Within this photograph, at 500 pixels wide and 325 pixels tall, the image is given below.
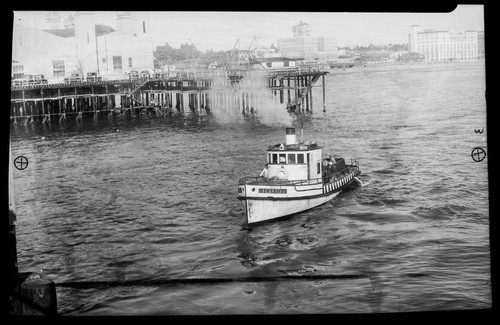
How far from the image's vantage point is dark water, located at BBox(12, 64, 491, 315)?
13.5 feet

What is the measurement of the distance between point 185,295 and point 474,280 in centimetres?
191

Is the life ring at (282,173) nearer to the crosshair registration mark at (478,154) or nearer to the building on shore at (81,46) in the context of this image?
the building on shore at (81,46)

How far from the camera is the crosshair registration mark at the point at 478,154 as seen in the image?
412 centimetres

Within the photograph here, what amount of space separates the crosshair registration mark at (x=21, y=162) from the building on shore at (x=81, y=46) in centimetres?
54

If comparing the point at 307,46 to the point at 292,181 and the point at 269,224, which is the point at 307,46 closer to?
the point at 292,181

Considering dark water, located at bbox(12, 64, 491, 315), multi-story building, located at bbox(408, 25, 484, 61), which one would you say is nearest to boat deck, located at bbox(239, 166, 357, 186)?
dark water, located at bbox(12, 64, 491, 315)

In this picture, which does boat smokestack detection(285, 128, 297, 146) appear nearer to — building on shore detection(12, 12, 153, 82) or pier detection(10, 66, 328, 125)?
pier detection(10, 66, 328, 125)

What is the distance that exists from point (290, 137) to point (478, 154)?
1.34m

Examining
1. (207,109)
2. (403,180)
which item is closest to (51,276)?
(207,109)

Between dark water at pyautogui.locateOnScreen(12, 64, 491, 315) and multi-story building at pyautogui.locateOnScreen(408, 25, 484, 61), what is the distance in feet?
0.33

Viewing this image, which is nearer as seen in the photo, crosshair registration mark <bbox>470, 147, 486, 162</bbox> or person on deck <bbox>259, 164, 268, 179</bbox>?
crosshair registration mark <bbox>470, 147, 486, 162</bbox>

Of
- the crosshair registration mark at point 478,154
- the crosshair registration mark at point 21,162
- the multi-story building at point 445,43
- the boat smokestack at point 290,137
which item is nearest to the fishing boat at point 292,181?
the boat smokestack at point 290,137

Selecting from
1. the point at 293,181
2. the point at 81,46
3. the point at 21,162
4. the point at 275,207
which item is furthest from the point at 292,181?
the point at 21,162

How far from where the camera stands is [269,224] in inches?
188
